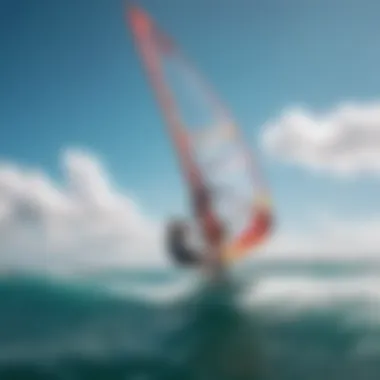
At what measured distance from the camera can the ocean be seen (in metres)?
A: 2.35

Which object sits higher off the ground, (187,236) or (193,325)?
(187,236)

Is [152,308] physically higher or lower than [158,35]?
lower

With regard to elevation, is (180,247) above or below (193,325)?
above

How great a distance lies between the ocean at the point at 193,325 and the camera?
235 cm

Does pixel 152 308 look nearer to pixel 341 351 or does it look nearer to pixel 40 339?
pixel 40 339

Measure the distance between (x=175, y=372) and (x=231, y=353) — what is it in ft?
0.66

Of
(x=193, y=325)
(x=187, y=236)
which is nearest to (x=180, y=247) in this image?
(x=187, y=236)

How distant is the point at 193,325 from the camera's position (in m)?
2.40

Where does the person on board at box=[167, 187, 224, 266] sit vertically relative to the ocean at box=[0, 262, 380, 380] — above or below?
above

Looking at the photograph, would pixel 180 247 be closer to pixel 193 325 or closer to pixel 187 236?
pixel 187 236

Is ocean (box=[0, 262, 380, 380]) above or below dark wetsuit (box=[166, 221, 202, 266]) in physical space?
below

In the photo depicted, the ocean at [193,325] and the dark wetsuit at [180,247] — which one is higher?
the dark wetsuit at [180,247]

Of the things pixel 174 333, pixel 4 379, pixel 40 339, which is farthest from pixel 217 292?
pixel 4 379

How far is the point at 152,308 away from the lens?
2436 millimetres
